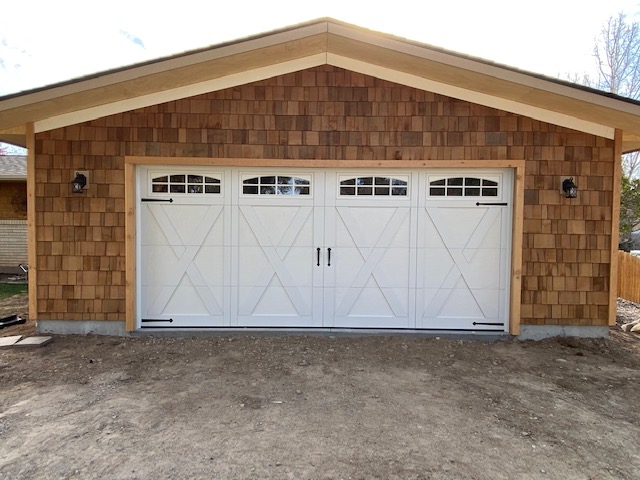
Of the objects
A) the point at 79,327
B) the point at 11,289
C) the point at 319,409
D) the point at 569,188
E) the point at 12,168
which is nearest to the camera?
the point at 319,409

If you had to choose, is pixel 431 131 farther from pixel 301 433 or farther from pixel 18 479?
pixel 18 479

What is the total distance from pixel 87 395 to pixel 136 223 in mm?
2330

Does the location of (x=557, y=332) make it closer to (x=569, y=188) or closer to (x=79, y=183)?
(x=569, y=188)

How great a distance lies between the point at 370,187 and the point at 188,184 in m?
2.33

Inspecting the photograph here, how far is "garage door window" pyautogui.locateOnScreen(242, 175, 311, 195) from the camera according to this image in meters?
5.30

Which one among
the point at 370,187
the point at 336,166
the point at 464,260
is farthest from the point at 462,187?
the point at 336,166

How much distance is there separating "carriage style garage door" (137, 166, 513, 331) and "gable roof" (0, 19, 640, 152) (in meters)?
0.94

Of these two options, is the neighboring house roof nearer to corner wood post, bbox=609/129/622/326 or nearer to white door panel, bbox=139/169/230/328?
white door panel, bbox=139/169/230/328

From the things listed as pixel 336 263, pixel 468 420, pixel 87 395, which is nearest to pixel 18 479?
pixel 87 395

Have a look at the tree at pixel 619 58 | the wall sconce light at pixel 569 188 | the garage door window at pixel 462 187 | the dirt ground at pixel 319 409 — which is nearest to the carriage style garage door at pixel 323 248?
the garage door window at pixel 462 187

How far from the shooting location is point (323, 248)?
5.33 meters

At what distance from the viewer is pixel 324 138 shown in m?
5.16

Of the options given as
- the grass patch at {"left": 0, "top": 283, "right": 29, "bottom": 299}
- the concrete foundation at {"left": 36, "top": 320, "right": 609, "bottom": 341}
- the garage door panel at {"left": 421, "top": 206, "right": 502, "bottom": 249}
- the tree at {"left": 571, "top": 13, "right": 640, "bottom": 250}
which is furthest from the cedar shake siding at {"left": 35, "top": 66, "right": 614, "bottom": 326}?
the tree at {"left": 571, "top": 13, "right": 640, "bottom": 250}

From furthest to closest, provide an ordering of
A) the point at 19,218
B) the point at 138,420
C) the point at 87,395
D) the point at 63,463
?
1. the point at 19,218
2. the point at 87,395
3. the point at 138,420
4. the point at 63,463
